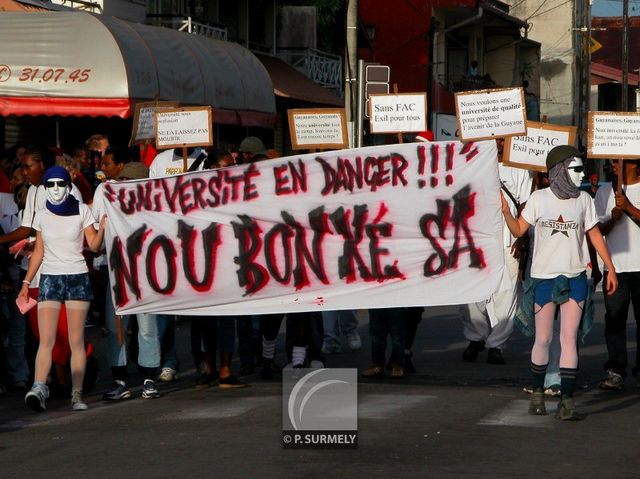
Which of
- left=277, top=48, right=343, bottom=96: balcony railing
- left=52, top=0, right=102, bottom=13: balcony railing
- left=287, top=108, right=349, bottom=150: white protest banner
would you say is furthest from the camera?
left=277, top=48, right=343, bottom=96: balcony railing

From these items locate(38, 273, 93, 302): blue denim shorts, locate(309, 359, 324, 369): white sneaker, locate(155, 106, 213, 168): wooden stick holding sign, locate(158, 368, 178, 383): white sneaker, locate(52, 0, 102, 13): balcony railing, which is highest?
locate(52, 0, 102, 13): balcony railing

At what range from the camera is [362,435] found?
8984 mm

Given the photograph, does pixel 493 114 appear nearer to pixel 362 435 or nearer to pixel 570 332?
pixel 570 332

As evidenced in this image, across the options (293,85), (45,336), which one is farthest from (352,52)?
(45,336)

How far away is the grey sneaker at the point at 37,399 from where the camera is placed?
1032cm

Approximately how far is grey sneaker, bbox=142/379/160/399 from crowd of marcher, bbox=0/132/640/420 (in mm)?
10

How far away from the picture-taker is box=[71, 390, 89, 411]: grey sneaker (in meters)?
10.5

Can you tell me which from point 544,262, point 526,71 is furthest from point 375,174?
point 526,71

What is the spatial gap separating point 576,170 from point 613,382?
2.18 metres

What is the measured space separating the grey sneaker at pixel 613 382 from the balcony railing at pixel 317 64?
25200 millimetres

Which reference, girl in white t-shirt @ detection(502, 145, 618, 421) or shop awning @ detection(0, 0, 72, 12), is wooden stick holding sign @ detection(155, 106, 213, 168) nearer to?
girl in white t-shirt @ detection(502, 145, 618, 421)

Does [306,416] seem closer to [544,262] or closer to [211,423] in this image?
[211,423]

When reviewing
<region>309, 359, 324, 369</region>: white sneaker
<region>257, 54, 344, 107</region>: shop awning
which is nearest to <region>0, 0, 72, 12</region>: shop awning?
<region>257, 54, 344, 107</region>: shop awning

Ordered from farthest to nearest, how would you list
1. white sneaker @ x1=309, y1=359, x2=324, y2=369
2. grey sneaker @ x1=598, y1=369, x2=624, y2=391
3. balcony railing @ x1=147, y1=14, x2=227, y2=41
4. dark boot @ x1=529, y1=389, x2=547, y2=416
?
balcony railing @ x1=147, y1=14, x2=227, y2=41 → white sneaker @ x1=309, y1=359, x2=324, y2=369 → grey sneaker @ x1=598, y1=369, x2=624, y2=391 → dark boot @ x1=529, y1=389, x2=547, y2=416
